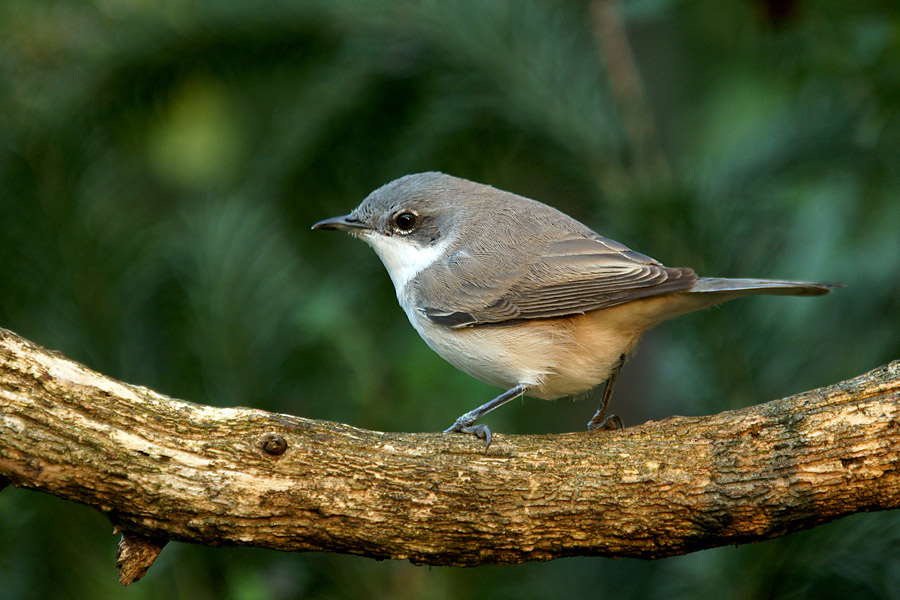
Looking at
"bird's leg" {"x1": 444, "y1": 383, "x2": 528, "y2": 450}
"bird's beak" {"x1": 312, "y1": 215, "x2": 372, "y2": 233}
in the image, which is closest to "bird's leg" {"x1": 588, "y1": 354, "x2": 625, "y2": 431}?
"bird's leg" {"x1": 444, "y1": 383, "x2": 528, "y2": 450}

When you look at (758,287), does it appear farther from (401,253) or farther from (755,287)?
(401,253)

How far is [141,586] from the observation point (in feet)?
11.2

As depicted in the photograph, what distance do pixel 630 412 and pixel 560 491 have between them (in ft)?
14.5

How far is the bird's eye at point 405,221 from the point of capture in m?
3.91

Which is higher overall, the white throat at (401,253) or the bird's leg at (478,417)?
the white throat at (401,253)

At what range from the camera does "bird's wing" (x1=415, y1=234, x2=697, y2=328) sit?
326cm

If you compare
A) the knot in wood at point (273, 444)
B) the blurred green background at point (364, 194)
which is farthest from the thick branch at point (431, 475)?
the blurred green background at point (364, 194)

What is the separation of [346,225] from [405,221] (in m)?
0.28

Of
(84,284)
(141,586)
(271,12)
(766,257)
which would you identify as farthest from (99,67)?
(766,257)

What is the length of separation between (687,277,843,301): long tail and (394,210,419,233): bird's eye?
138cm

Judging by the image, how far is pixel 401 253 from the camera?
12.9 ft

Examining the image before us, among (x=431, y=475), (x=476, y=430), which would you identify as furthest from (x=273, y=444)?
(x=476, y=430)

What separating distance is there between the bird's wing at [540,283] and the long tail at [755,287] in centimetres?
12

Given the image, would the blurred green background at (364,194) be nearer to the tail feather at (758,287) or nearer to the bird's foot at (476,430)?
the bird's foot at (476,430)
